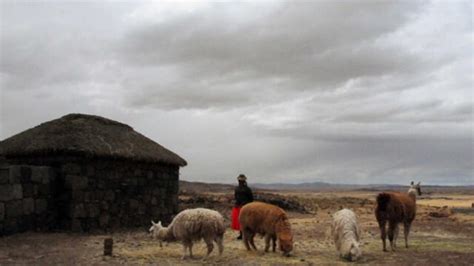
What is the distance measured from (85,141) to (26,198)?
287 cm

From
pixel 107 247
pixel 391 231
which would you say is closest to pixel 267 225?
pixel 391 231

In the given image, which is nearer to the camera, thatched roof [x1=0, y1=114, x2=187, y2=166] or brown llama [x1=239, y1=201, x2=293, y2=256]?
brown llama [x1=239, y1=201, x2=293, y2=256]

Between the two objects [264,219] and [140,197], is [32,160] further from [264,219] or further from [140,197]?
[264,219]

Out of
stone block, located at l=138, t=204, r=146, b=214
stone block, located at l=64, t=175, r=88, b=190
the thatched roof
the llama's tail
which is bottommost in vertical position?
stone block, located at l=138, t=204, r=146, b=214

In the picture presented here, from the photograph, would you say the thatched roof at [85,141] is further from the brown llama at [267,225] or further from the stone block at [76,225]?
the brown llama at [267,225]

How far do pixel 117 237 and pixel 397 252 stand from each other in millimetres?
8626

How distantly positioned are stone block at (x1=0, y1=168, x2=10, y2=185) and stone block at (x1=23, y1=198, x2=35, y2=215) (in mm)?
1097

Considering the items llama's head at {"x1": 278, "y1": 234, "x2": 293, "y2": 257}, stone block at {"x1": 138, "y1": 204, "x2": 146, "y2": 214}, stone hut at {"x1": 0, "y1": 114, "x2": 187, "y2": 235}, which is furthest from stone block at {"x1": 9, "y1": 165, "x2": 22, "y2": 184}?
llama's head at {"x1": 278, "y1": 234, "x2": 293, "y2": 257}

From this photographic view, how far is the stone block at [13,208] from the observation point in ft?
52.3

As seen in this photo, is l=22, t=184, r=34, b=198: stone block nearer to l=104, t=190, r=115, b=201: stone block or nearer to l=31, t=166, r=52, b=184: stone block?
l=31, t=166, r=52, b=184: stone block

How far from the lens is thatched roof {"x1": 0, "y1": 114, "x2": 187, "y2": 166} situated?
60.7 feet


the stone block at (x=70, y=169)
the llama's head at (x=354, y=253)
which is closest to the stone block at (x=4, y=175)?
the stone block at (x=70, y=169)

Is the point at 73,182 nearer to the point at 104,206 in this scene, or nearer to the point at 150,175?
the point at 104,206

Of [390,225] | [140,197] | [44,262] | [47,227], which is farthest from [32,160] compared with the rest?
[390,225]
